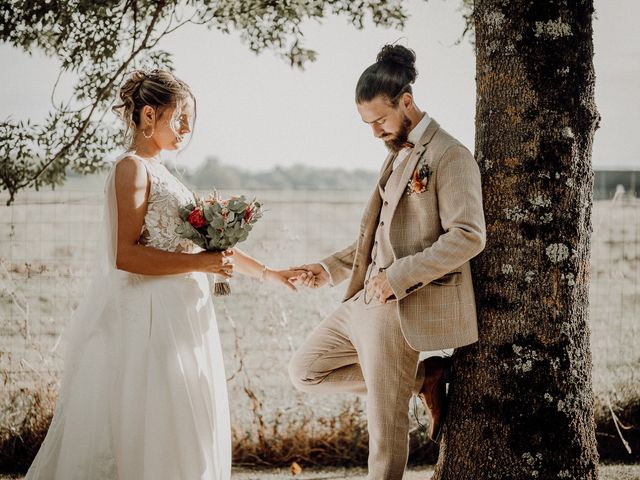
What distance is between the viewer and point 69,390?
3549 mm

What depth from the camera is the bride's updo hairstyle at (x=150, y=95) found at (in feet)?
12.1

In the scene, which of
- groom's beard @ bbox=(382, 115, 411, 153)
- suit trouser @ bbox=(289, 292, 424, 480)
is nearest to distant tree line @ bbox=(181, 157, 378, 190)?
groom's beard @ bbox=(382, 115, 411, 153)

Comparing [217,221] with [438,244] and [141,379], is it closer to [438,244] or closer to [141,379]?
[141,379]

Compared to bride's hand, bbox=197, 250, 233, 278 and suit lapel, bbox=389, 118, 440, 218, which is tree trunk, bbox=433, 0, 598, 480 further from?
bride's hand, bbox=197, 250, 233, 278

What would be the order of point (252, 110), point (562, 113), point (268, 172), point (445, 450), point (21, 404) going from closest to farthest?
point (562, 113) → point (445, 450) → point (21, 404) → point (252, 110) → point (268, 172)

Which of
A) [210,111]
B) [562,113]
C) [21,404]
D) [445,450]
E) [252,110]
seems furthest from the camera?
[252,110]

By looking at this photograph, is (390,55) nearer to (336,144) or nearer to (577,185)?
(577,185)

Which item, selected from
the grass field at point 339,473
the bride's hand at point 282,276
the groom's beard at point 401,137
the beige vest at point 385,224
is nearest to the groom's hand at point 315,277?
the bride's hand at point 282,276

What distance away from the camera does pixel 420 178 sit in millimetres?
3359

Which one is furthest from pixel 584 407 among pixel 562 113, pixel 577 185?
pixel 562 113

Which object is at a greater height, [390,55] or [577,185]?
[390,55]

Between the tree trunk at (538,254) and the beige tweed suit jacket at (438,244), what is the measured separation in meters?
0.21

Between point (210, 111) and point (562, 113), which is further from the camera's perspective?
point (210, 111)

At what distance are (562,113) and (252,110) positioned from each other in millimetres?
9338
